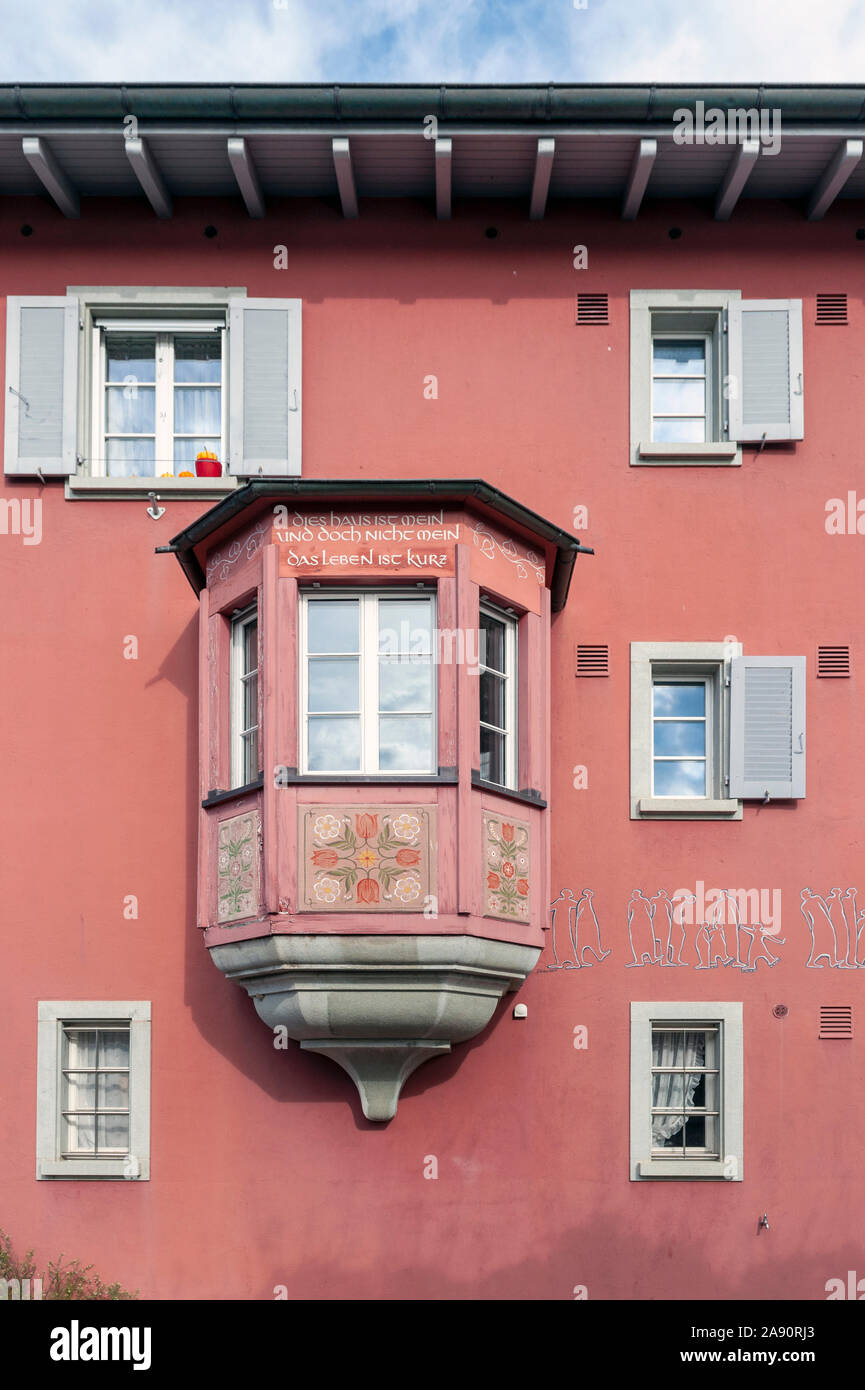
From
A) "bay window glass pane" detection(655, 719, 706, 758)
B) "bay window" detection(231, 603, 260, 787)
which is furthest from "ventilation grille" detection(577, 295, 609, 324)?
"bay window" detection(231, 603, 260, 787)

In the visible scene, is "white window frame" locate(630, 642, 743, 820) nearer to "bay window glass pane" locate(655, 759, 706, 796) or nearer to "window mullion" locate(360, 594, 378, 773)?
"bay window glass pane" locate(655, 759, 706, 796)

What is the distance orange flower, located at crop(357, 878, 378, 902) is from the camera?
7.74 m

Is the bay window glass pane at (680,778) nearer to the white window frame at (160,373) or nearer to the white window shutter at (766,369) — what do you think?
the white window shutter at (766,369)

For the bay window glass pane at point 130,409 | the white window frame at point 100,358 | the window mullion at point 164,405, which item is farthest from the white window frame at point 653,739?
the bay window glass pane at point 130,409

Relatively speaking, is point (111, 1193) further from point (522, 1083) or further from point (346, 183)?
point (346, 183)

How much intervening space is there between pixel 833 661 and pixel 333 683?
355 cm

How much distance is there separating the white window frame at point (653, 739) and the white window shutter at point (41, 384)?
4.21m

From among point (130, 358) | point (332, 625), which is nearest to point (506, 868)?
point (332, 625)

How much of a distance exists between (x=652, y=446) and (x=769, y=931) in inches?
134

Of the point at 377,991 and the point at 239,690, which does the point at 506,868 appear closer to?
the point at 377,991

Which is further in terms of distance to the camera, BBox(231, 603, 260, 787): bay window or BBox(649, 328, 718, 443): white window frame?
BBox(649, 328, 718, 443): white window frame

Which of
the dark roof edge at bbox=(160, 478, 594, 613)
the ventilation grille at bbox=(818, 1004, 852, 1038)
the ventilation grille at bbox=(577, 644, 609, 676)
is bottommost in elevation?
the ventilation grille at bbox=(818, 1004, 852, 1038)

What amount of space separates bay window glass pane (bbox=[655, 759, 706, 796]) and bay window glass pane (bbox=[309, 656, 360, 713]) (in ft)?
7.91

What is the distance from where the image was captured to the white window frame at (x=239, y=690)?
27.5 feet
